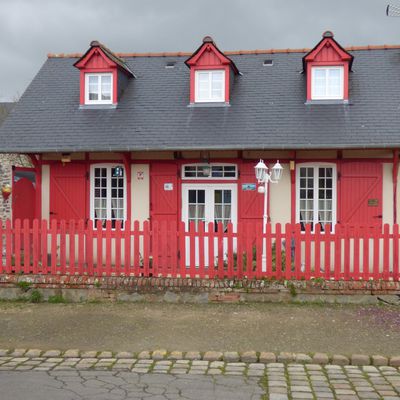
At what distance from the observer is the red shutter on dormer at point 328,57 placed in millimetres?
13633

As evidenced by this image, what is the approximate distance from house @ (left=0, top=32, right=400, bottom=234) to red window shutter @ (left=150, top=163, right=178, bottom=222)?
0.09ft

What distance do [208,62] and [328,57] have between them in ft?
10.9

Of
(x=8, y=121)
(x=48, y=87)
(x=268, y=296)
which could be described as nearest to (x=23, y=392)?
(x=268, y=296)

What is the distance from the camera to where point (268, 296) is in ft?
29.0

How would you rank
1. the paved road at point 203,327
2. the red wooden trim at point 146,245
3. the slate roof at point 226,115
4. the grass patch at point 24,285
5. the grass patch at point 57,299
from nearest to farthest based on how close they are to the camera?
the paved road at point 203,327 < the grass patch at point 57,299 < the grass patch at point 24,285 < the red wooden trim at point 146,245 < the slate roof at point 226,115

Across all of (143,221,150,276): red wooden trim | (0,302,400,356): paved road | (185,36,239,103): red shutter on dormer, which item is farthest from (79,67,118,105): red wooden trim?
(0,302,400,356): paved road

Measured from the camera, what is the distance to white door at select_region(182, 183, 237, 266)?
13.1 meters

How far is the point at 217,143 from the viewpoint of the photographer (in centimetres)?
1256

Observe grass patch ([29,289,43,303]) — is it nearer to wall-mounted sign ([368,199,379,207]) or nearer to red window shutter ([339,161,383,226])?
red window shutter ([339,161,383,226])

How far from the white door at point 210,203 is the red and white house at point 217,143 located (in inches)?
1.1

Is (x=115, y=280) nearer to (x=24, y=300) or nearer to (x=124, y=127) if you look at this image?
(x=24, y=300)

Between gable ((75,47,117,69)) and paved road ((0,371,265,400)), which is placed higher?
gable ((75,47,117,69))

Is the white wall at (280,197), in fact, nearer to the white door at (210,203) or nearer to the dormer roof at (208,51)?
the white door at (210,203)

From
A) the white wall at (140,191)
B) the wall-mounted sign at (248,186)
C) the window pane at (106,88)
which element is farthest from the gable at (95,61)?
the wall-mounted sign at (248,186)
